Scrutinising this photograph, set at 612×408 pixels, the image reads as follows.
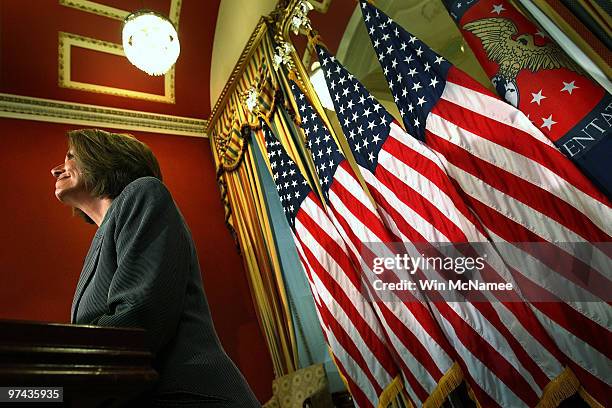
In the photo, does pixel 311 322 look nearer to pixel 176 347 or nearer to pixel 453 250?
pixel 453 250

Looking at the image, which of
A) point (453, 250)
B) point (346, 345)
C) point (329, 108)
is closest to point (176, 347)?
point (453, 250)

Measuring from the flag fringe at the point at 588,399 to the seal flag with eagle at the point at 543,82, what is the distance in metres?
0.79

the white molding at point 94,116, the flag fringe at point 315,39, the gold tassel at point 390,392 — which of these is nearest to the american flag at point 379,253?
the gold tassel at point 390,392

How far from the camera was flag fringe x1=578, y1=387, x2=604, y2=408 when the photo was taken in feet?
5.55

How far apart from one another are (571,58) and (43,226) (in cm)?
445

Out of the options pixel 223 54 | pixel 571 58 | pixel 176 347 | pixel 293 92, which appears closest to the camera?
pixel 176 347

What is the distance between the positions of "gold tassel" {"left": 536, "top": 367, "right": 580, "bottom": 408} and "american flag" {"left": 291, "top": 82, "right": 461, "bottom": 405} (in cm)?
40

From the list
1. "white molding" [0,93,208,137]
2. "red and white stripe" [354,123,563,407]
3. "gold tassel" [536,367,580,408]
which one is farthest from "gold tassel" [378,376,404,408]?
"white molding" [0,93,208,137]

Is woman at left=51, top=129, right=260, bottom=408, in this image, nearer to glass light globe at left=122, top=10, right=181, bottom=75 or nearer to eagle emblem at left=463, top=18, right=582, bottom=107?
eagle emblem at left=463, top=18, right=582, bottom=107

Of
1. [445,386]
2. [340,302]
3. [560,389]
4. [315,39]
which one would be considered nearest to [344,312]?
[340,302]

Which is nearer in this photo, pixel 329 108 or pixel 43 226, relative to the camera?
pixel 329 108

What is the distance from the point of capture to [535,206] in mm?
1957

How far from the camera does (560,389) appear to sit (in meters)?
1.77

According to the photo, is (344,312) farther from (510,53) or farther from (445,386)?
(510,53)
